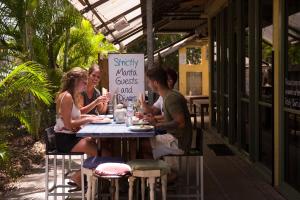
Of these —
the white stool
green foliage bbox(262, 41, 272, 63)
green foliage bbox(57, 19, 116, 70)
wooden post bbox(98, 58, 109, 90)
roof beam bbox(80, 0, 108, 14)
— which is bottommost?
the white stool

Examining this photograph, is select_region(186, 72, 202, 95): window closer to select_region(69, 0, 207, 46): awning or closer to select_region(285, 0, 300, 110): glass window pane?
select_region(69, 0, 207, 46): awning

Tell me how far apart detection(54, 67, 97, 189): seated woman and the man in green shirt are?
0.68 m

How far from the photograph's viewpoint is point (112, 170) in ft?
12.6

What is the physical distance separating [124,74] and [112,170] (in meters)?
2.44

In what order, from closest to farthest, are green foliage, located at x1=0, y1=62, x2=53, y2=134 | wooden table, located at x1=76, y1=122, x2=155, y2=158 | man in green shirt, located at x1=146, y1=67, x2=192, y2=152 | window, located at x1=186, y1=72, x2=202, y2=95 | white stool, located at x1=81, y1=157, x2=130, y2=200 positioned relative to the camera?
white stool, located at x1=81, y1=157, x2=130, y2=200
wooden table, located at x1=76, y1=122, x2=155, y2=158
man in green shirt, located at x1=146, y1=67, x2=192, y2=152
green foliage, located at x1=0, y1=62, x2=53, y2=134
window, located at x1=186, y1=72, x2=202, y2=95

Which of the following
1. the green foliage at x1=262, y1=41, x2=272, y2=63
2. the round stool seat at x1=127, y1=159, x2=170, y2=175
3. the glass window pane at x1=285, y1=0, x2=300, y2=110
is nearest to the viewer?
the round stool seat at x1=127, y1=159, x2=170, y2=175

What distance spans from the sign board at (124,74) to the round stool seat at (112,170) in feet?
7.31

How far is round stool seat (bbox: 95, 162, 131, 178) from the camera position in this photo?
380 centimetres

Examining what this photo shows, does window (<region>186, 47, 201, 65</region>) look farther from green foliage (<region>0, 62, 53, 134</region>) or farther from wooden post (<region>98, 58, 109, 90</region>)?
green foliage (<region>0, 62, 53, 134</region>)


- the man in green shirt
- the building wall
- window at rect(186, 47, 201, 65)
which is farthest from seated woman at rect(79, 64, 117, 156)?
window at rect(186, 47, 201, 65)

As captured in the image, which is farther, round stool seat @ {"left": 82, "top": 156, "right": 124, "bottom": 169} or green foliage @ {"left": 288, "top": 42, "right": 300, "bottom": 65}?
green foliage @ {"left": 288, "top": 42, "right": 300, "bottom": 65}

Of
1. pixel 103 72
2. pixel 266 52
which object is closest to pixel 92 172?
pixel 266 52

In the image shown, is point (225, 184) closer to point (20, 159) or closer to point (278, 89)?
point (278, 89)

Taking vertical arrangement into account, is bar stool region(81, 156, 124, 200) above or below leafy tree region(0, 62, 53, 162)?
below
